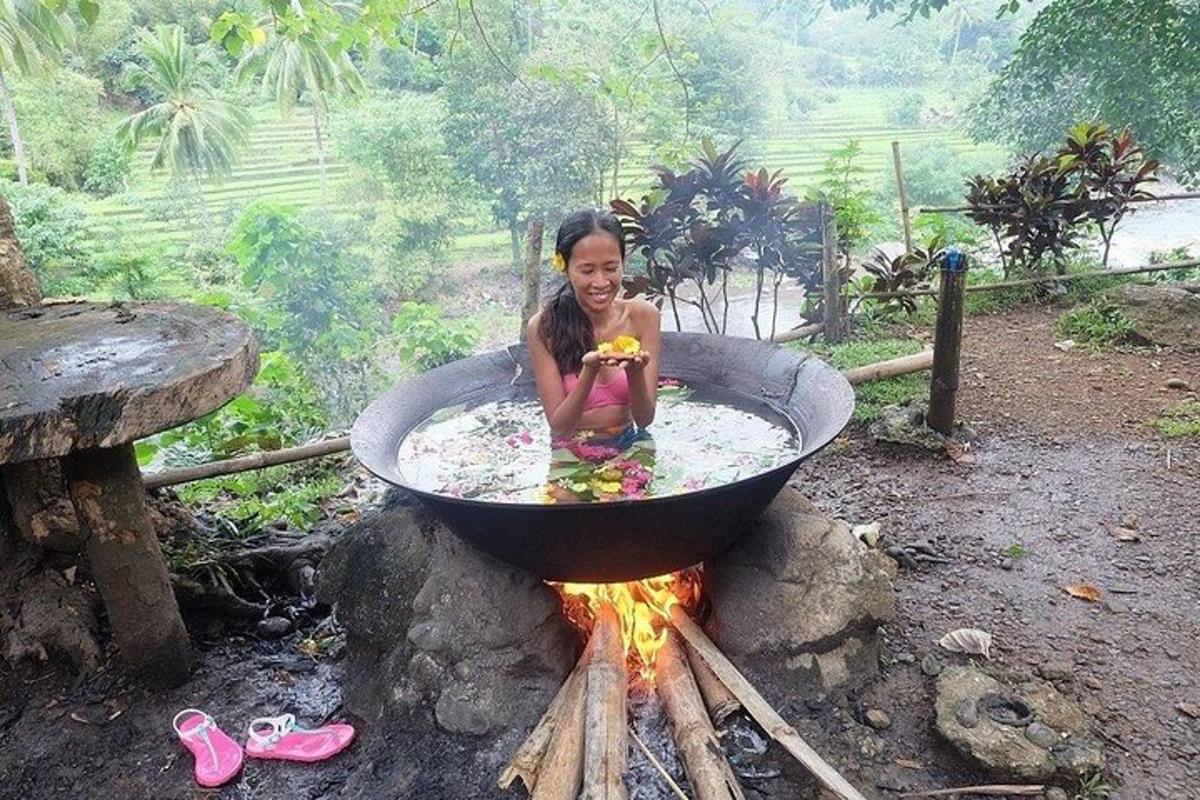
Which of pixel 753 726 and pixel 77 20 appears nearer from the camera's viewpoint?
pixel 753 726

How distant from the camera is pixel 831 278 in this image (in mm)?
5926

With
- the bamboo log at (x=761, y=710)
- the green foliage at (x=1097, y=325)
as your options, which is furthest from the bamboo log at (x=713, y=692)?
the green foliage at (x=1097, y=325)

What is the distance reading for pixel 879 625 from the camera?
2.47 meters

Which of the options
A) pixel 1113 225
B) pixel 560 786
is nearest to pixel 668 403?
pixel 560 786

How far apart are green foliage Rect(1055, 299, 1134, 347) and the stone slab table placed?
5.87 m

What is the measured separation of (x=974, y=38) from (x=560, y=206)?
2729 centimetres

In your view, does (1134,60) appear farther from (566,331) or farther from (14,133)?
(14,133)

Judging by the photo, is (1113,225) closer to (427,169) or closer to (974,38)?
(427,169)

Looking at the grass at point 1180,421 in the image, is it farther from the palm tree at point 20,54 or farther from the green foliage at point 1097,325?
the palm tree at point 20,54

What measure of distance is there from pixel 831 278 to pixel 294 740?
498 cm

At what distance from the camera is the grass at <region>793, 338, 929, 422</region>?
186 inches

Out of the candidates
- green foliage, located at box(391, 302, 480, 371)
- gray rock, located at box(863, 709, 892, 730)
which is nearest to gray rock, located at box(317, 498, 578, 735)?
gray rock, located at box(863, 709, 892, 730)

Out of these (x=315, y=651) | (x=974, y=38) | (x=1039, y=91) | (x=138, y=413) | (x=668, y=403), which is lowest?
(x=315, y=651)

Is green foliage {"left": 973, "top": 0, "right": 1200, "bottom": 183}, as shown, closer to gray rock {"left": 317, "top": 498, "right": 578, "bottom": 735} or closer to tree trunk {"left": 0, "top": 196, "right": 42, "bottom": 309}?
gray rock {"left": 317, "top": 498, "right": 578, "bottom": 735}
